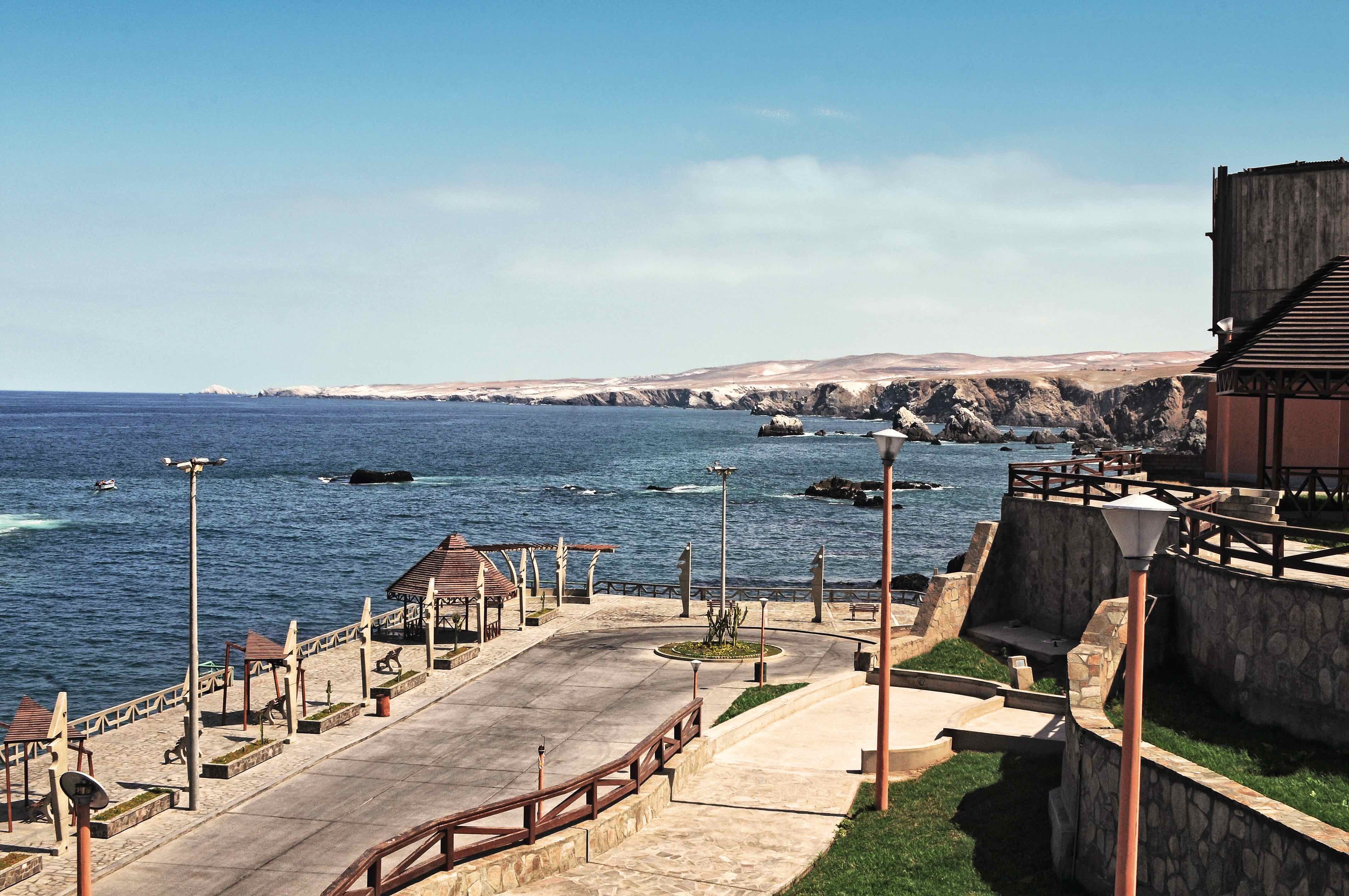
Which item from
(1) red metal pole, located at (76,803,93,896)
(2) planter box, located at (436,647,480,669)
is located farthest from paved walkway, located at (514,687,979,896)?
(2) planter box, located at (436,647,480,669)

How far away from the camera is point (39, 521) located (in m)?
85.3

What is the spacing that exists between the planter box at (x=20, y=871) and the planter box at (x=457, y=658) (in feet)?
48.9

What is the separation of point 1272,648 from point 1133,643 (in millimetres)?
8081

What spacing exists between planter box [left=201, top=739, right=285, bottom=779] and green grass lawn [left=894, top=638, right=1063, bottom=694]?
49.0ft

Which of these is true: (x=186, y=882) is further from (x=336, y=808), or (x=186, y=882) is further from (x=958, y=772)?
(x=958, y=772)

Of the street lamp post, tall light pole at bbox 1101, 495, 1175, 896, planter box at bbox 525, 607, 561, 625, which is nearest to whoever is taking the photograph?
tall light pole at bbox 1101, 495, 1175, 896

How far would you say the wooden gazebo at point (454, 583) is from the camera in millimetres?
36594

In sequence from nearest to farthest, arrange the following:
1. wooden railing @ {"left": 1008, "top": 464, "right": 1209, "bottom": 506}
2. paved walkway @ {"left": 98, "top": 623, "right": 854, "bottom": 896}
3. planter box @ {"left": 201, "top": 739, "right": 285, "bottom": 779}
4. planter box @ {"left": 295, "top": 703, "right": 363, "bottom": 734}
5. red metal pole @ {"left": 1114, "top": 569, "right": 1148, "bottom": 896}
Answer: red metal pole @ {"left": 1114, "top": 569, "right": 1148, "bottom": 896} → paved walkway @ {"left": 98, "top": 623, "right": 854, "bottom": 896} → wooden railing @ {"left": 1008, "top": 464, "right": 1209, "bottom": 506} → planter box @ {"left": 201, "top": 739, "right": 285, "bottom": 779} → planter box @ {"left": 295, "top": 703, "right": 363, "bottom": 734}

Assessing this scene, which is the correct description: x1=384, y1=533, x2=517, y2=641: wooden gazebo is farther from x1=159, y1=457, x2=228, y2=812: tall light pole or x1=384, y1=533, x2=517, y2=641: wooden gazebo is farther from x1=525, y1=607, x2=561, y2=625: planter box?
x1=159, y1=457, x2=228, y2=812: tall light pole

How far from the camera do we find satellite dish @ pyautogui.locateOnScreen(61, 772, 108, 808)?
13031 mm

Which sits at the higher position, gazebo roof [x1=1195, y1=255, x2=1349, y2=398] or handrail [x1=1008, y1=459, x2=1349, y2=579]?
gazebo roof [x1=1195, y1=255, x2=1349, y2=398]

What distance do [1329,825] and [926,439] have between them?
180878mm

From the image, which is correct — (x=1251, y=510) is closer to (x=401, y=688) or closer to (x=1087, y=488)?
(x=1087, y=488)

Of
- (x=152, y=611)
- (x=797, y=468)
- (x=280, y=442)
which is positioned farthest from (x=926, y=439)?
(x=152, y=611)
